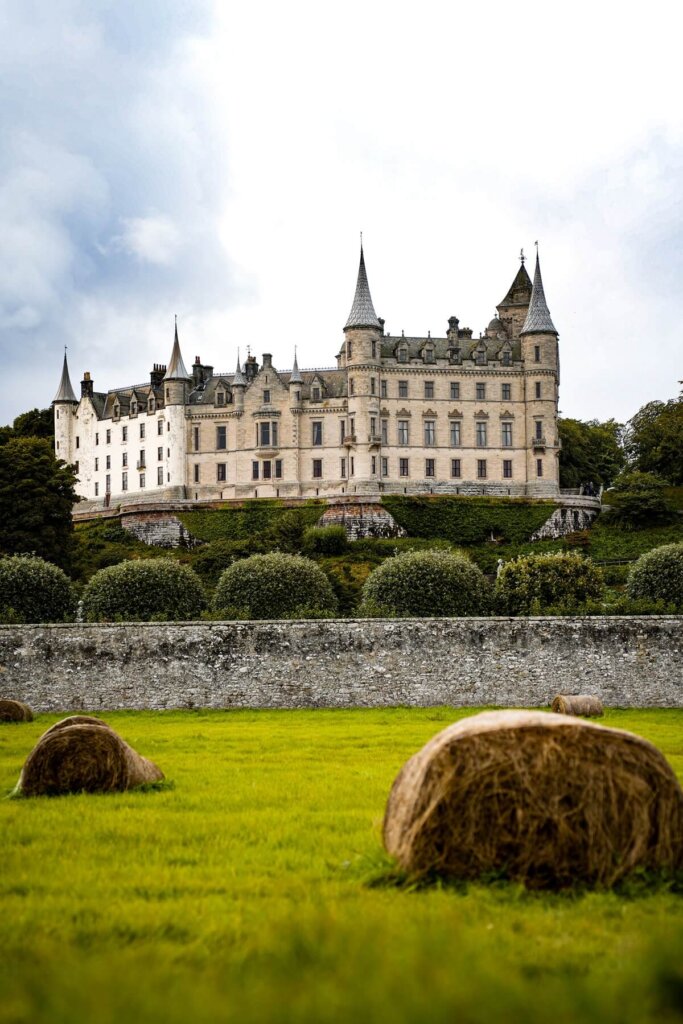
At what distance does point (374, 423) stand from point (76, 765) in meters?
81.6

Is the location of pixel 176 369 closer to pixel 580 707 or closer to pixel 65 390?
pixel 65 390

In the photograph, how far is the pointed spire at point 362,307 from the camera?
95.9 m

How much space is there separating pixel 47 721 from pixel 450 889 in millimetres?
20512

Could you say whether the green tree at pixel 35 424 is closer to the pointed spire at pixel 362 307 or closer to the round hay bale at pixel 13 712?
the pointed spire at pixel 362 307

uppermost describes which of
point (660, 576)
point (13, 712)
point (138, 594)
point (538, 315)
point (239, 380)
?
point (538, 315)

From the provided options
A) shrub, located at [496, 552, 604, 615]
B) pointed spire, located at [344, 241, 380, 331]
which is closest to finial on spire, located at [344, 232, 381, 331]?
pointed spire, located at [344, 241, 380, 331]

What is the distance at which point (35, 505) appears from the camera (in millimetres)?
66750

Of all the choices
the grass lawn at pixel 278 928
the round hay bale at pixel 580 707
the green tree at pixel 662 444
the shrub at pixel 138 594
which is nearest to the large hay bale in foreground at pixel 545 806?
the grass lawn at pixel 278 928

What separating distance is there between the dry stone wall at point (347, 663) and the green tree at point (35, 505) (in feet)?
111

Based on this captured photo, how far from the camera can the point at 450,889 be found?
9.05 metres

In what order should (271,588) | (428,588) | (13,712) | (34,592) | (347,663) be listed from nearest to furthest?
1. (13,712)
2. (347,663)
3. (428,588)
4. (34,592)
5. (271,588)

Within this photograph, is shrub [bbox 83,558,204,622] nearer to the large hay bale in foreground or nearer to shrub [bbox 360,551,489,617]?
shrub [bbox 360,551,489,617]

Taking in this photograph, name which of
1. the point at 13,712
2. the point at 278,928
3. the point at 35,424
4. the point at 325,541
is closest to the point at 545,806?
the point at 278,928

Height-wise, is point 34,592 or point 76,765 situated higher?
point 34,592
